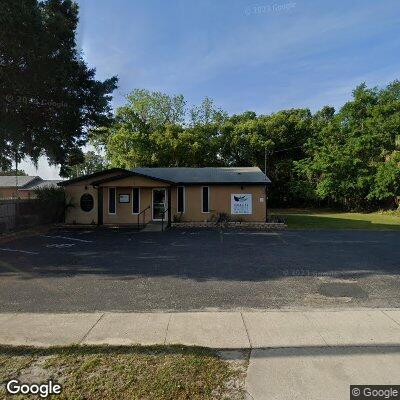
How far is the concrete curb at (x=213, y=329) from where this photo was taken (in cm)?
471

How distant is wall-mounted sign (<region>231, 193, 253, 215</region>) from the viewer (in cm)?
2208

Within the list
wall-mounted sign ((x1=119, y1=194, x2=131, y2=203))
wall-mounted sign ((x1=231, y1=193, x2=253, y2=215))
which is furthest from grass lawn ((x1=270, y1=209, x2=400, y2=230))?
wall-mounted sign ((x1=119, y1=194, x2=131, y2=203))

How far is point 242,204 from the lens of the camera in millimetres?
22094

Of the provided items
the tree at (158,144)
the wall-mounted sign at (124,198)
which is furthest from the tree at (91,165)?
the wall-mounted sign at (124,198)

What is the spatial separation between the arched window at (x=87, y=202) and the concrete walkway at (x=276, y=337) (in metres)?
17.2

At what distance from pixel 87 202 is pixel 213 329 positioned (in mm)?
19000

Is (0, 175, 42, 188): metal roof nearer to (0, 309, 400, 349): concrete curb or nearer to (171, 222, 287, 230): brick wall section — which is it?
(171, 222, 287, 230): brick wall section

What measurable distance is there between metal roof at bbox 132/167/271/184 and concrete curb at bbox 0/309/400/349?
642 inches

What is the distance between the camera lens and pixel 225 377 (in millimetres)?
3803

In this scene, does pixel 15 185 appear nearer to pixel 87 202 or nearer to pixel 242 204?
pixel 87 202

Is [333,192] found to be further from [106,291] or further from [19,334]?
[19,334]

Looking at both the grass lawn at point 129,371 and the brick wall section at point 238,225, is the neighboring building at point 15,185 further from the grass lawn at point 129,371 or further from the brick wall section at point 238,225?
the grass lawn at point 129,371

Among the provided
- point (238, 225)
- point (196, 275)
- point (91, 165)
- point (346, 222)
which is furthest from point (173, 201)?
point (91, 165)

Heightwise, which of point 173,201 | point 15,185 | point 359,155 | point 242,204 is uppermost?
point 359,155
